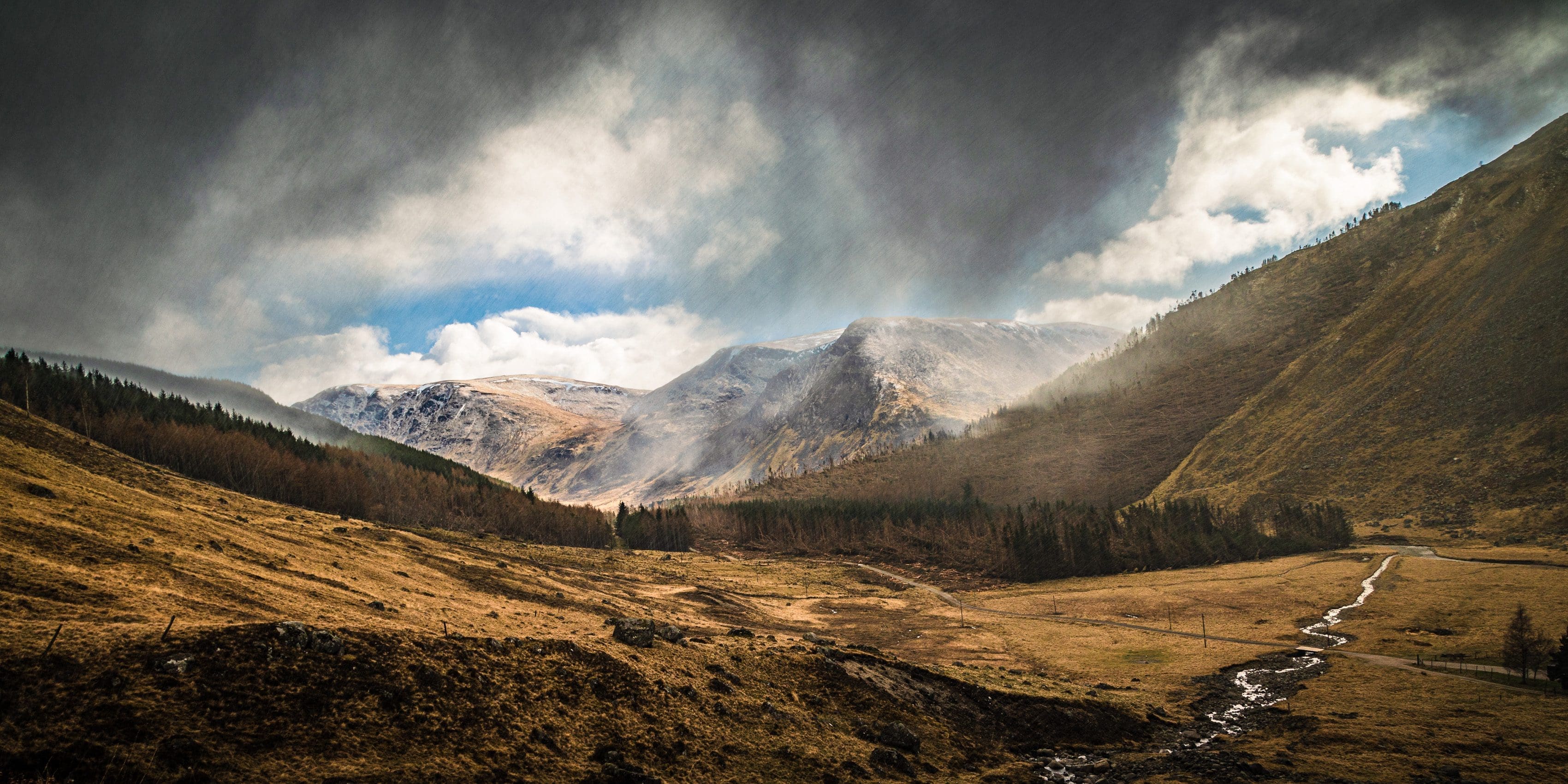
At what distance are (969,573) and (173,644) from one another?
143 metres

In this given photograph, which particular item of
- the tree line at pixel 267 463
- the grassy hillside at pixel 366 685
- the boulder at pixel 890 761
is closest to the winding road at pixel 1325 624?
the grassy hillside at pixel 366 685

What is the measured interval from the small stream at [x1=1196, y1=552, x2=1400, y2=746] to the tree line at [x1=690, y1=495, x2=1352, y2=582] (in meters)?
63.0

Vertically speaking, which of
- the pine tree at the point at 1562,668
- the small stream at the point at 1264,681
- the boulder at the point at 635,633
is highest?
the boulder at the point at 635,633

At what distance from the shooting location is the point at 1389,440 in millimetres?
153750

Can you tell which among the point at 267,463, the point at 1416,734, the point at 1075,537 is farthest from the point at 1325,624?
the point at 267,463

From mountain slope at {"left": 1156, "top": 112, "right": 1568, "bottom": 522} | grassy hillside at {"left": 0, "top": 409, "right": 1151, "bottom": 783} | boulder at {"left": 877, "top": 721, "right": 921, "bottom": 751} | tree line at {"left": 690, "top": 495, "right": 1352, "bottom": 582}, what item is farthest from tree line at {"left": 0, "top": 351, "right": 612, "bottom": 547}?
mountain slope at {"left": 1156, "top": 112, "right": 1568, "bottom": 522}

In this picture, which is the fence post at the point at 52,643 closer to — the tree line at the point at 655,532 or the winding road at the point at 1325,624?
the winding road at the point at 1325,624

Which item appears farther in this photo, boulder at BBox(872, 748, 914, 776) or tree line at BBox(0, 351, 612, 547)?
tree line at BBox(0, 351, 612, 547)

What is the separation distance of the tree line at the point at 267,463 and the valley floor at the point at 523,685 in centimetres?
4994

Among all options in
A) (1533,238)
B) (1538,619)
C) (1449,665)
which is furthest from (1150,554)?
(1533,238)

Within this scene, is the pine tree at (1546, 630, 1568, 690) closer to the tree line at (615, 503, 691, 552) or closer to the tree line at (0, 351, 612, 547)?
the tree line at (0, 351, 612, 547)

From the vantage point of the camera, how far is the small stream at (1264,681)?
114ft

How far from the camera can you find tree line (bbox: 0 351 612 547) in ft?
335

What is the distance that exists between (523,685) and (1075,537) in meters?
132
